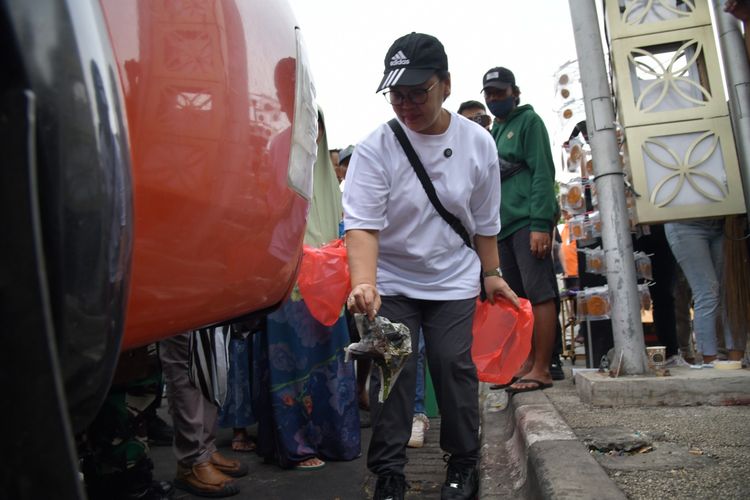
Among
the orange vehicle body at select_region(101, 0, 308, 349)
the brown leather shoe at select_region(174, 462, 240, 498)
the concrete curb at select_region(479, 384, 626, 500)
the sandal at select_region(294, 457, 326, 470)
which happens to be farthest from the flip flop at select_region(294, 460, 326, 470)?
the orange vehicle body at select_region(101, 0, 308, 349)

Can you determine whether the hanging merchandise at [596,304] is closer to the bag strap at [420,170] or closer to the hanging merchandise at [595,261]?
the hanging merchandise at [595,261]

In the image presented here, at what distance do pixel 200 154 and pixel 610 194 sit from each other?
10.7 feet

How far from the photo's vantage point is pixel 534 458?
2.56 metres

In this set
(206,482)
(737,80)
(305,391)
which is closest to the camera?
(206,482)

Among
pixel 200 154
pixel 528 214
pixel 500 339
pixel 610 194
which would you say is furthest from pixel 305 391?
pixel 200 154

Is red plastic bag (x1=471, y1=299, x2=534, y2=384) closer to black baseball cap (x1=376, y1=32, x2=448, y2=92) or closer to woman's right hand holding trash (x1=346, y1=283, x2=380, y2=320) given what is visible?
woman's right hand holding trash (x1=346, y1=283, x2=380, y2=320)

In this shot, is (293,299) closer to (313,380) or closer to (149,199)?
(313,380)

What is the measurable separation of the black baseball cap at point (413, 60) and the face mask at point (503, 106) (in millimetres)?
1838

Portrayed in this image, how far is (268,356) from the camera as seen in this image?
3.84 metres

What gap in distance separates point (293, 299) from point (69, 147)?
311 centimetres

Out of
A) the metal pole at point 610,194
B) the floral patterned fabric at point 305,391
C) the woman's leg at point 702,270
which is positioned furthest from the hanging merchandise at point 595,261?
the floral patterned fabric at point 305,391

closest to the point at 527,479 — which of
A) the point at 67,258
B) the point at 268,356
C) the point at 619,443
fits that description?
the point at 619,443

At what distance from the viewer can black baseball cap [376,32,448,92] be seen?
8.88ft

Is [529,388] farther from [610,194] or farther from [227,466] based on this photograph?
[227,466]
